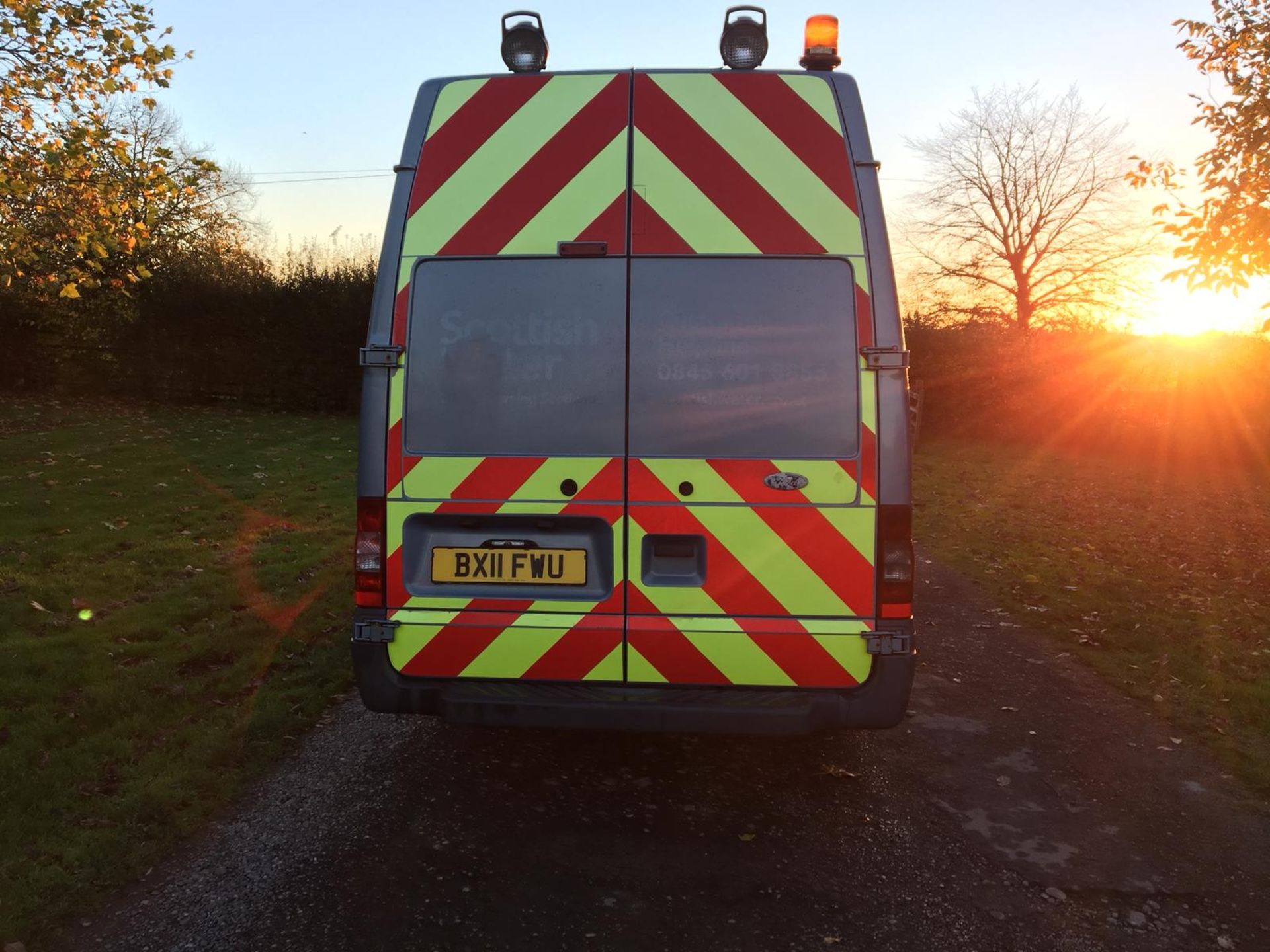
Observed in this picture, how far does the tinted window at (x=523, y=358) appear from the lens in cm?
348

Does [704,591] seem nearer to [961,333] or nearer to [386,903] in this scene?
[386,903]

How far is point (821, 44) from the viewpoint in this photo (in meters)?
3.71

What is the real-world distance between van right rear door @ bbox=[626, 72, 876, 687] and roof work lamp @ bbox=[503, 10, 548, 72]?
0.46 metres

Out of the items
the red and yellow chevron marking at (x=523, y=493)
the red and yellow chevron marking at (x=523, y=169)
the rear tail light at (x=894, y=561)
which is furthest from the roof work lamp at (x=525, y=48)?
the rear tail light at (x=894, y=561)

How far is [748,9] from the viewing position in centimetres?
379

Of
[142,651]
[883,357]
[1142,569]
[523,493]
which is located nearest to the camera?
[883,357]

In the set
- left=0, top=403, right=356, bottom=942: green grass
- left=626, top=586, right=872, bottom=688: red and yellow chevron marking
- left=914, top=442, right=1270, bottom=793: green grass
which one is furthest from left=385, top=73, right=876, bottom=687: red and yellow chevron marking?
left=914, top=442, right=1270, bottom=793: green grass

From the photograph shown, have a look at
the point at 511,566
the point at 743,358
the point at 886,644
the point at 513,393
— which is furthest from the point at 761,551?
the point at 513,393

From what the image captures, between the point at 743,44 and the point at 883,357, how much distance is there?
1371mm

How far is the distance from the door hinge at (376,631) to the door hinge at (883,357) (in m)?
1.98

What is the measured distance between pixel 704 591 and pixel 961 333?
815 inches

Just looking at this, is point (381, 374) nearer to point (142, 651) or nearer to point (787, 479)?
point (787, 479)

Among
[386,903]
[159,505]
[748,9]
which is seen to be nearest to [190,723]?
[386,903]

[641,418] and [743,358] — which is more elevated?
[743,358]
